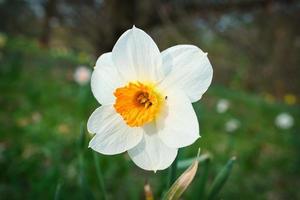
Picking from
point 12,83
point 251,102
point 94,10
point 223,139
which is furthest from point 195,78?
point 251,102

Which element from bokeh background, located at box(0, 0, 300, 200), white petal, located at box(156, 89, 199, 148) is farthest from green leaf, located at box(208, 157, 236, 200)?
white petal, located at box(156, 89, 199, 148)

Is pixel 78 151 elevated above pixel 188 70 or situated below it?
below

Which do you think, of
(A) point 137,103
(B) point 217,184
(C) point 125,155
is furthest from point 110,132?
(C) point 125,155

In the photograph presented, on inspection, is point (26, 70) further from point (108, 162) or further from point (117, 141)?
point (117, 141)

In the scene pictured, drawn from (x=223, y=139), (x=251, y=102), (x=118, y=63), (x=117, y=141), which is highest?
(x=118, y=63)

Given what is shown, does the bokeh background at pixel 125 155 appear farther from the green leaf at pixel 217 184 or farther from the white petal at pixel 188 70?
the white petal at pixel 188 70

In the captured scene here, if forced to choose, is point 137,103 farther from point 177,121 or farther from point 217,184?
point 217,184

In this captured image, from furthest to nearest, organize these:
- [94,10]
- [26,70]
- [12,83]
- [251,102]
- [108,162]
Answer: [251,102] → [26,70] → [94,10] → [12,83] → [108,162]

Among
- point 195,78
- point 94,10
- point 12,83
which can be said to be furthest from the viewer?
point 94,10
